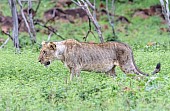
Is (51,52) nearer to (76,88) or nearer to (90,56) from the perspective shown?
(90,56)

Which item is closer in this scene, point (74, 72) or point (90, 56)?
point (74, 72)

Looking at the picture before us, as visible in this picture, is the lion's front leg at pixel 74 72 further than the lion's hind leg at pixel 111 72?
No

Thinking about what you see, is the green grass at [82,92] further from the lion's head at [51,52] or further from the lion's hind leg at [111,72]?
the lion's head at [51,52]

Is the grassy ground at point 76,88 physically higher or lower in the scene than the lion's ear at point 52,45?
lower

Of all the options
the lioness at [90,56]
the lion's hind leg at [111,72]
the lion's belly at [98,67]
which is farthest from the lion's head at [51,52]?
the lion's hind leg at [111,72]

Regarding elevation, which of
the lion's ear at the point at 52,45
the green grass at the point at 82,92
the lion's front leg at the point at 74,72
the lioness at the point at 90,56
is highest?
the lion's ear at the point at 52,45

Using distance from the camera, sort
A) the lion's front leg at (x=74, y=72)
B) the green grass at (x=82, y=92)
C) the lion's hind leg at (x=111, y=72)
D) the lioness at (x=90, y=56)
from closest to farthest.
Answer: the green grass at (x=82, y=92)
the lion's front leg at (x=74, y=72)
the lioness at (x=90, y=56)
the lion's hind leg at (x=111, y=72)

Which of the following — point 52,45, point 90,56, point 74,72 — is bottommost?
point 74,72

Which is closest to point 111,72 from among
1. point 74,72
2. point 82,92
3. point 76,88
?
point 74,72

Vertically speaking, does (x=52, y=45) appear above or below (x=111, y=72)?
above

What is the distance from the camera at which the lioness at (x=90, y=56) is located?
11.1 m

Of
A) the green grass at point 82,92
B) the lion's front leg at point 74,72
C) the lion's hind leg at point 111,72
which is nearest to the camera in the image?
the green grass at point 82,92

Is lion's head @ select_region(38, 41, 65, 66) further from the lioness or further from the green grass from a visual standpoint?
the green grass

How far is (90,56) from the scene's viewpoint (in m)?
11.3
